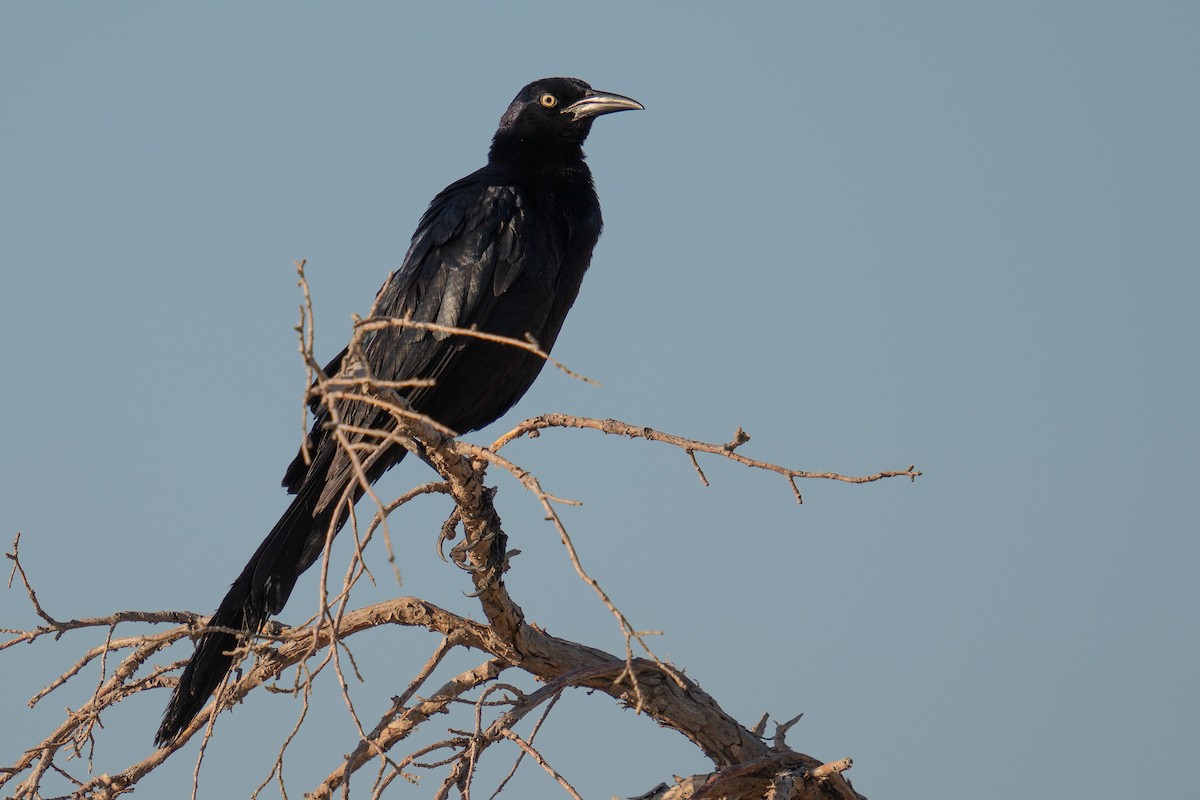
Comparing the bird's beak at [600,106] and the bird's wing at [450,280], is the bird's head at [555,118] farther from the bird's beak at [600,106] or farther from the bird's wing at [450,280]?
the bird's wing at [450,280]

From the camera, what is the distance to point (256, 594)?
401 cm

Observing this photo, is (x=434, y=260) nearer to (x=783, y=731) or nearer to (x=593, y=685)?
(x=593, y=685)

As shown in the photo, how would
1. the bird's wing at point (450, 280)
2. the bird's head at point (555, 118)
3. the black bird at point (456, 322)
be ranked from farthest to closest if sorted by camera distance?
the bird's head at point (555, 118), the bird's wing at point (450, 280), the black bird at point (456, 322)

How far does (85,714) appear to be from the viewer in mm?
3691

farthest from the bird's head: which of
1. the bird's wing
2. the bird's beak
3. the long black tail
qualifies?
the long black tail

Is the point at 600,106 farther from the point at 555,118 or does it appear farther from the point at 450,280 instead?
the point at 450,280

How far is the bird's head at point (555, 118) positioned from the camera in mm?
5504

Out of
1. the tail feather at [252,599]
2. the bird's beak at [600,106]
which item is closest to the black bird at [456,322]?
the tail feather at [252,599]

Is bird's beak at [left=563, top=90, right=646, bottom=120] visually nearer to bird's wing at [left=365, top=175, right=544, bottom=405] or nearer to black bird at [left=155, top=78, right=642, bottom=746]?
black bird at [left=155, top=78, right=642, bottom=746]

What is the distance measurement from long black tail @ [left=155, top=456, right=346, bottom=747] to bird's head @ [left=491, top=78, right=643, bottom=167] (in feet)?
6.53

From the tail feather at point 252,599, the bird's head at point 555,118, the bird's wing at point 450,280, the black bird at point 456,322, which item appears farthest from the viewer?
the bird's head at point 555,118

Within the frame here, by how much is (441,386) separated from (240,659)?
1.48 m

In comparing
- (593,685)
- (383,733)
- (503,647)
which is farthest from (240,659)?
(593,685)

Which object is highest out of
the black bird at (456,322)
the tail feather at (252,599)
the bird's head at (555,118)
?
the bird's head at (555,118)
